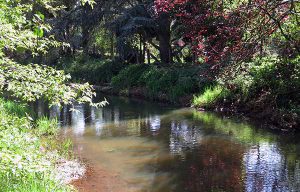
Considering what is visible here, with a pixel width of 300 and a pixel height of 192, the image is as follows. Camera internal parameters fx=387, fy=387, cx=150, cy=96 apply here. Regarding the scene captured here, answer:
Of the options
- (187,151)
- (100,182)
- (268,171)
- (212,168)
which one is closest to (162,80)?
(187,151)

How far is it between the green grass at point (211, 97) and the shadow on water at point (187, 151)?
2.83 ft

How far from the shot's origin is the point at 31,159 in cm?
389

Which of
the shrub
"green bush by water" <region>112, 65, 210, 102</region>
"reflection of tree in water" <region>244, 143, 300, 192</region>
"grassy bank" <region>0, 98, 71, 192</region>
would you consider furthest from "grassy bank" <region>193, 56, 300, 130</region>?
"grassy bank" <region>0, 98, 71, 192</region>

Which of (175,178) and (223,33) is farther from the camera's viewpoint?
(223,33)

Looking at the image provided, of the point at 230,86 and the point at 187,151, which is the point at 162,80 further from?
the point at 187,151

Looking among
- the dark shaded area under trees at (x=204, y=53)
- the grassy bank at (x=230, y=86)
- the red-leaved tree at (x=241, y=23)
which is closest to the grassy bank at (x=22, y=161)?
the dark shaded area under trees at (x=204, y=53)

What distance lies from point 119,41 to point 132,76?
2.34m

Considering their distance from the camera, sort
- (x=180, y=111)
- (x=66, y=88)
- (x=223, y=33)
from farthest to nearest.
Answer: (x=180, y=111)
(x=223, y=33)
(x=66, y=88)

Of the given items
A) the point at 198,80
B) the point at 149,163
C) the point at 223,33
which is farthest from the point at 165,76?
the point at 149,163

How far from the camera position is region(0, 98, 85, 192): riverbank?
3661 millimetres

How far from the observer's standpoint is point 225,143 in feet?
36.4

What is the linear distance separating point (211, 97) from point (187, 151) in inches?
256

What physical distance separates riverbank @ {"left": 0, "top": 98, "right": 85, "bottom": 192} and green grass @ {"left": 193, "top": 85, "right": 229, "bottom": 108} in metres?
6.89

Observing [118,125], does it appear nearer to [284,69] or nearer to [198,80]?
[198,80]
